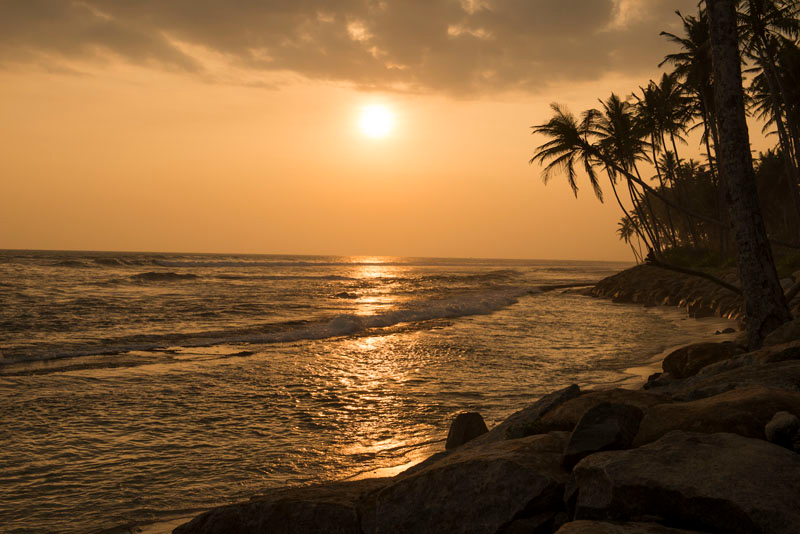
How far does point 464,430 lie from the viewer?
6.09 m

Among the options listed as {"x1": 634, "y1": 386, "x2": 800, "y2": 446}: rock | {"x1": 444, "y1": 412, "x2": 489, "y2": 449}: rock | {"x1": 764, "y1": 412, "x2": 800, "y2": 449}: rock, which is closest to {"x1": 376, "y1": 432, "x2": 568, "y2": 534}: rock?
{"x1": 634, "y1": 386, "x2": 800, "y2": 446}: rock

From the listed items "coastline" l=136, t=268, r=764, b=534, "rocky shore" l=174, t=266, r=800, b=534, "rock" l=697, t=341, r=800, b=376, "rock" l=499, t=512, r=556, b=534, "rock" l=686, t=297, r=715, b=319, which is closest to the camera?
"rocky shore" l=174, t=266, r=800, b=534

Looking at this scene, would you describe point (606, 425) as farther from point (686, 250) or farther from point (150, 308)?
point (686, 250)

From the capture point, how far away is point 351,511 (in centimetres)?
395

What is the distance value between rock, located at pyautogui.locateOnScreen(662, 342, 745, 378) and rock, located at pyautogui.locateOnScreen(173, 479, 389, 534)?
671 centimetres

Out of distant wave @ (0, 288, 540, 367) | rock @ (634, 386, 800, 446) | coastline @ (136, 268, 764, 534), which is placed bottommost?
distant wave @ (0, 288, 540, 367)

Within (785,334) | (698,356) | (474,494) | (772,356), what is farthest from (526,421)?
(698,356)

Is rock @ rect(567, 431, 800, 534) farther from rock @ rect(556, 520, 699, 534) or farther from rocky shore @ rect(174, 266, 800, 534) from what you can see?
rock @ rect(556, 520, 699, 534)

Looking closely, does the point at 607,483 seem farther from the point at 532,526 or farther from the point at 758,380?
the point at 758,380

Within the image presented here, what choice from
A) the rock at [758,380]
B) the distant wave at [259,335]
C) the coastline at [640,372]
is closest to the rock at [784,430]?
the rock at [758,380]

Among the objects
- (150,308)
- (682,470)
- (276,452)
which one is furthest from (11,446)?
(150,308)

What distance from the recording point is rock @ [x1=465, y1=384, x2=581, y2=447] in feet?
17.0

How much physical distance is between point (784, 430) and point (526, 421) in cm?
218

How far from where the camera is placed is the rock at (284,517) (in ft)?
12.8
